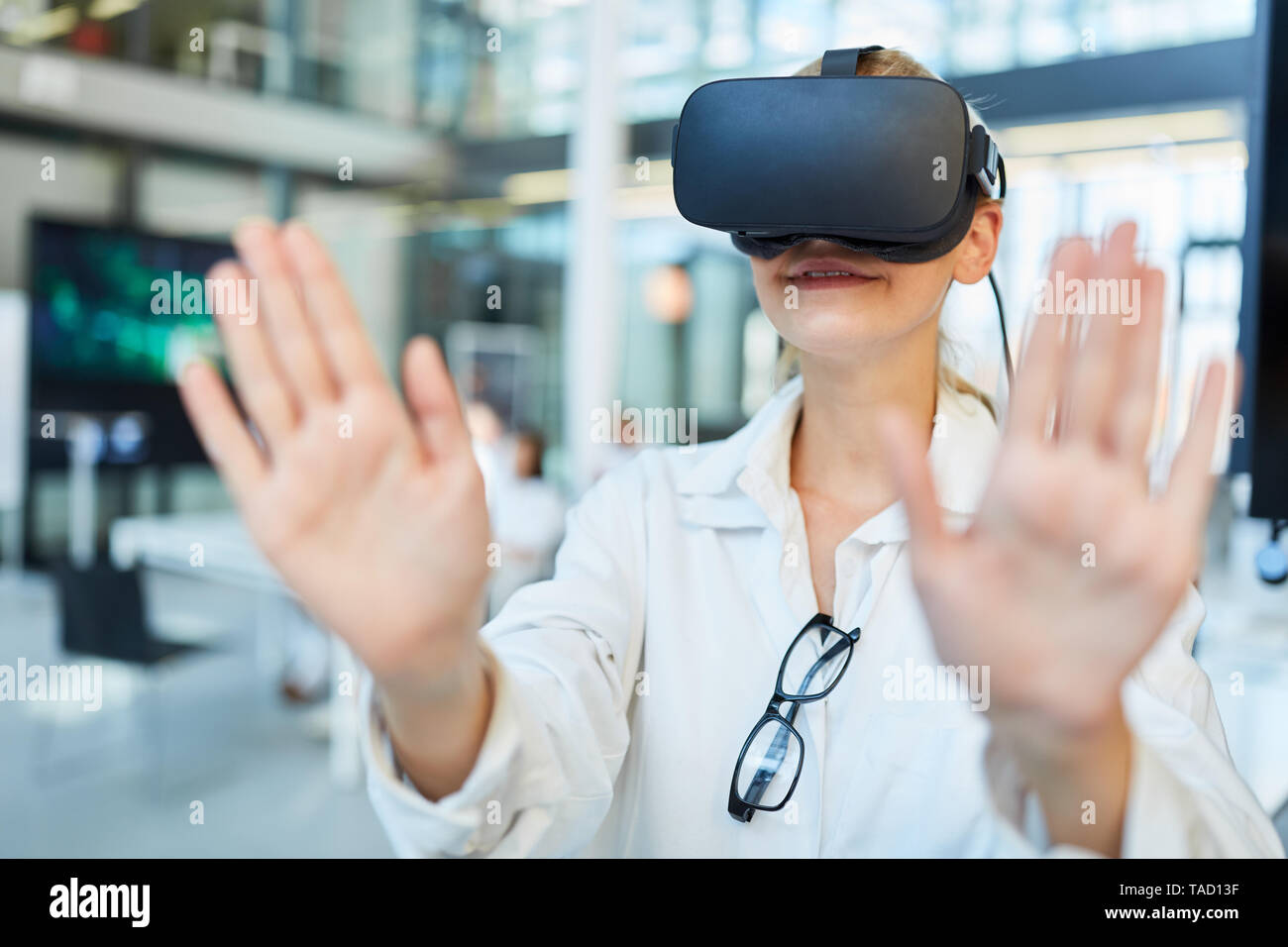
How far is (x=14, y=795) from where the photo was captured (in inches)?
130

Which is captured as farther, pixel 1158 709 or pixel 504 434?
pixel 504 434

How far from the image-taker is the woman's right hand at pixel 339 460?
0.60m

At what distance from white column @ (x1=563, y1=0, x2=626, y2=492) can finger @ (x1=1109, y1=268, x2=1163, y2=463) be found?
440cm

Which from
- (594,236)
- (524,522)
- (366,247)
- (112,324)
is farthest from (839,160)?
(366,247)

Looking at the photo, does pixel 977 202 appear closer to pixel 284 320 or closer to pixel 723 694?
pixel 723 694

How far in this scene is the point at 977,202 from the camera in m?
1.00

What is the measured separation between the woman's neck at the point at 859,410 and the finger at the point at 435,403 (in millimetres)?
566

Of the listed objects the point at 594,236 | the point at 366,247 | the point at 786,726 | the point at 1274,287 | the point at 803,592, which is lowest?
the point at 786,726

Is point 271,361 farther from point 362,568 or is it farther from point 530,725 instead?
point 530,725

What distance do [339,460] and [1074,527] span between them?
403 mm

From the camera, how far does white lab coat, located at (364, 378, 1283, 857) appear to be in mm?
791

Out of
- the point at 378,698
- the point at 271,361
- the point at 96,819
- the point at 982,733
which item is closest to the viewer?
the point at 271,361
